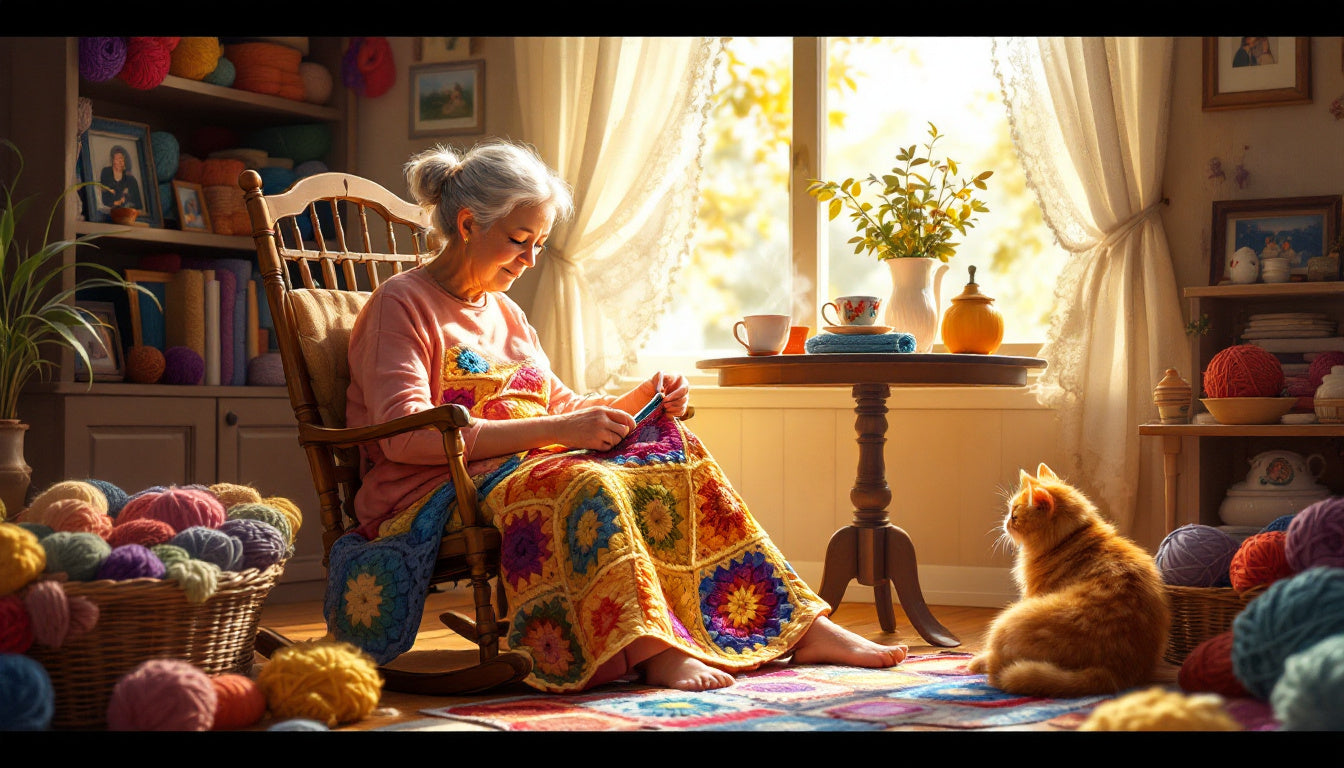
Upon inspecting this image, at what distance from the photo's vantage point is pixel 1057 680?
1877mm

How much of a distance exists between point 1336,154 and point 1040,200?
71 centimetres

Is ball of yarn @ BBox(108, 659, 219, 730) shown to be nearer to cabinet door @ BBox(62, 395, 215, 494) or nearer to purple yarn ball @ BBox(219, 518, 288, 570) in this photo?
purple yarn ball @ BBox(219, 518, 288, 570)

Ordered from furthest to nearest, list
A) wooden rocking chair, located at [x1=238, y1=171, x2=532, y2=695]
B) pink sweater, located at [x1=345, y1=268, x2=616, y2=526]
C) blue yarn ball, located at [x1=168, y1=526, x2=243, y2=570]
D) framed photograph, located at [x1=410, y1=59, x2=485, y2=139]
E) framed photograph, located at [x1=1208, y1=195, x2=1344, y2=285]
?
1. framed photograph, located at [x1=410, y1=59, x2=485, y2=139]
2. framed photograph, located at [x1=1208, y1=195, x2=1344, y2=285]
3. pink sweater, located at [x1=345, y1=268, x2=616, y2=526]
4. wooden rocking chair, located at [x1=238, y1=171, x2=532, y2=695]
5. blue yarn ball, located at [x1=168, y1=526, x2=243, y2=570]

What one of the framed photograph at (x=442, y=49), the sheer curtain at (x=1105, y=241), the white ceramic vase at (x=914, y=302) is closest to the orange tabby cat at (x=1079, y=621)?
the white ceramic vase at (x=914, y=302)

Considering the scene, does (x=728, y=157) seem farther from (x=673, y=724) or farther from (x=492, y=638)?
(x=673, y=724)

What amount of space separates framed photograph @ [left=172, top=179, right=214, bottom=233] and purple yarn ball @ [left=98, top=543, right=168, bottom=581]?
1.98 meters

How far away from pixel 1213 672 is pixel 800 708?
61cm

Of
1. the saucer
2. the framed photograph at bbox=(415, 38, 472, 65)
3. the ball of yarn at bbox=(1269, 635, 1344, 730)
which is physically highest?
the framed photograph at bbox=(415, 38, 472, 65)

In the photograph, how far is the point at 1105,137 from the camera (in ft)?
10.6

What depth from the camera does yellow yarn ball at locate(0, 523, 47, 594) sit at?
1.69 m

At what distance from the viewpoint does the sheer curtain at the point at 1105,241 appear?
3.18 m

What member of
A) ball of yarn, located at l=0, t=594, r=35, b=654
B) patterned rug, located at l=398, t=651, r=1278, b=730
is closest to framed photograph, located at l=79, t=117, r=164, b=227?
ball of yarn, located at l=0, t=594, r=35, b=654

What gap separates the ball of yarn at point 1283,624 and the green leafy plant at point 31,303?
223 cm

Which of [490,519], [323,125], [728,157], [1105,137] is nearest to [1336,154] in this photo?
[1105,137]
